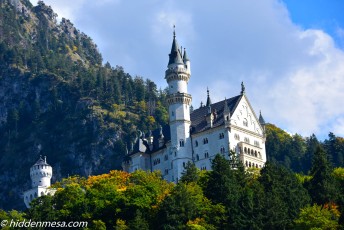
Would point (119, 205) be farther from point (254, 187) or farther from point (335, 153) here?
point (335, 153)

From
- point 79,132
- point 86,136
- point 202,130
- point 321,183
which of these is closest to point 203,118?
point 202,130

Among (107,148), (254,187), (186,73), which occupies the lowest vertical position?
(254,187)

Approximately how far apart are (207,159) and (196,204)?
30284mm

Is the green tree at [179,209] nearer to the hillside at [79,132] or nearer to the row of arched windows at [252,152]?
the row of arched windows at [252,152]

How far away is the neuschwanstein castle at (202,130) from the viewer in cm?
11112

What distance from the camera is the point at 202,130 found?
112938mm

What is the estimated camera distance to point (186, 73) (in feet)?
380

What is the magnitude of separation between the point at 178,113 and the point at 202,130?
4.21 metres

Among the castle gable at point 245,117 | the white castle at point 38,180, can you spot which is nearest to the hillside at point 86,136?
the white castle at point 38,180

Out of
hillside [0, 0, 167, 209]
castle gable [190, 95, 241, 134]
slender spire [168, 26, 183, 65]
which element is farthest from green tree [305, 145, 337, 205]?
hillside [0, 0, 167, 209]

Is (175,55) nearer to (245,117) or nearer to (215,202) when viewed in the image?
(245,117)

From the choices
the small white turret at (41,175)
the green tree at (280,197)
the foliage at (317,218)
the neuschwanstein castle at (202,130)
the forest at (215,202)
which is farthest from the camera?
the small white turret at (41,175)

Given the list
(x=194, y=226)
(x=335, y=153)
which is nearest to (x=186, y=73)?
(x=194, y=226)

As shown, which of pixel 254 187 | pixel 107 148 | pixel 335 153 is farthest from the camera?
pixel 107 148
